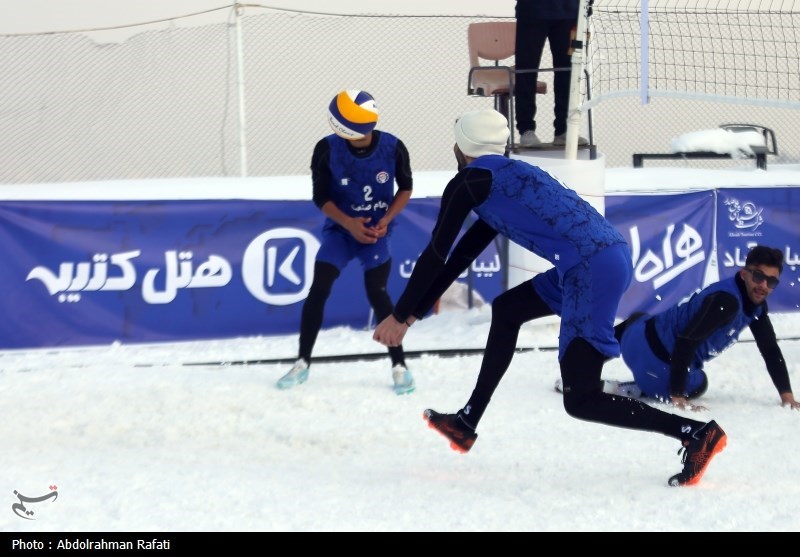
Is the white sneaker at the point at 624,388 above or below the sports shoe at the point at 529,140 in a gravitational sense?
below

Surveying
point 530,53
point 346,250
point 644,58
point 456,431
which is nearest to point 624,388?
point 346,250

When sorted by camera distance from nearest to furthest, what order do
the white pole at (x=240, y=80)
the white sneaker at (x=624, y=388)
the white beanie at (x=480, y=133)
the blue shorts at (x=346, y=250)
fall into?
the white beanie at (x=480, y=133), the white sneaker at (x=624, y=388), the blue shorts at (x=346, y=250), the white pole at (x=240, y=80)

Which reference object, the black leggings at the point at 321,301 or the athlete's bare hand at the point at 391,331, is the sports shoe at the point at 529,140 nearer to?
the black leggings at the point at 321,301

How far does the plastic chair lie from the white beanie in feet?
15.5

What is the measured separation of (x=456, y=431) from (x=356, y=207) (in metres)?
2.22

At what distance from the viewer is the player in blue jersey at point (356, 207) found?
6422 mm

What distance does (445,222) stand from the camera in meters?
4.25

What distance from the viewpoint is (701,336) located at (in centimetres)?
563

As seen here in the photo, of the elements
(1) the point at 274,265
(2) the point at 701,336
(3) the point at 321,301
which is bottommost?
(1) the point at 274,265

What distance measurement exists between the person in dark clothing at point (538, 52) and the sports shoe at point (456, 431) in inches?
163

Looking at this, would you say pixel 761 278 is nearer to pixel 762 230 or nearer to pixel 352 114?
pixel 352 114

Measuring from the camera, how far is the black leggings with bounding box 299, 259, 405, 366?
255 inches

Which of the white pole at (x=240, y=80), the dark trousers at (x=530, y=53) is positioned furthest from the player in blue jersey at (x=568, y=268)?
the white pole at (x=240, y=80)

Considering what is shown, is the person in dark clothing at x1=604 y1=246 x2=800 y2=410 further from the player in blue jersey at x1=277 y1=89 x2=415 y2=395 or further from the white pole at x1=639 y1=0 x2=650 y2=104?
the white pole at x1=639 y1=0 x2=650 y2=104
